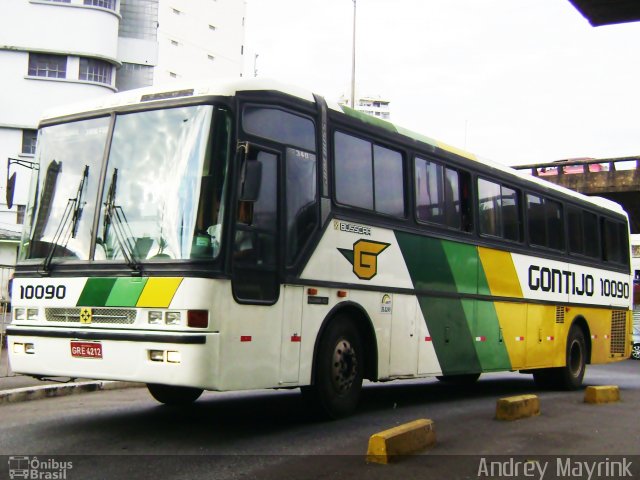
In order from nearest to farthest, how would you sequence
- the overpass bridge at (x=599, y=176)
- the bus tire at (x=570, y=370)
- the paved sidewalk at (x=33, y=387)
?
the paved sidewalk at (x=33, y=387) → the bus tire at (x=570, y=370) → the overpass bridge at (x=599, y=176)

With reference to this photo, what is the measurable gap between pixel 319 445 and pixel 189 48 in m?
49.8

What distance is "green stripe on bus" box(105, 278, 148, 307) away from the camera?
292 inches

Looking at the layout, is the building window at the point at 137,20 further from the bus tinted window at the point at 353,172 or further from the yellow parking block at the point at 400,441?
the yellow parking block at the point at 400,441

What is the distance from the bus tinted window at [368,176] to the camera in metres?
9.27

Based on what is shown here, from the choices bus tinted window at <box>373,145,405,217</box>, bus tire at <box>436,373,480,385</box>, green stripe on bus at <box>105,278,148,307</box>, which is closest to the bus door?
green stripe on bus at <box>105,278,148,307</box>

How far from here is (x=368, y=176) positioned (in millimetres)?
9711

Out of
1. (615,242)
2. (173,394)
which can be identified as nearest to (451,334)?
(173,394)

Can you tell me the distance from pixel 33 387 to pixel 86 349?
412 cm

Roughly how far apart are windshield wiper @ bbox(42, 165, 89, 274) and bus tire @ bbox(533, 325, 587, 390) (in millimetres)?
9349

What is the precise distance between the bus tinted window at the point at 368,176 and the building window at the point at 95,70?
94.5ft

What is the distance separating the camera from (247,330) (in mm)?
7570

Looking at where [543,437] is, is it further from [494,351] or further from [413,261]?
[494,351]

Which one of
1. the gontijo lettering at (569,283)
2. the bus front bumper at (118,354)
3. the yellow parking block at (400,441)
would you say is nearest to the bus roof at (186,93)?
the bus front bumper at (118,354)

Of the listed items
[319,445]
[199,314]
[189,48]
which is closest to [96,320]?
[199,314]
